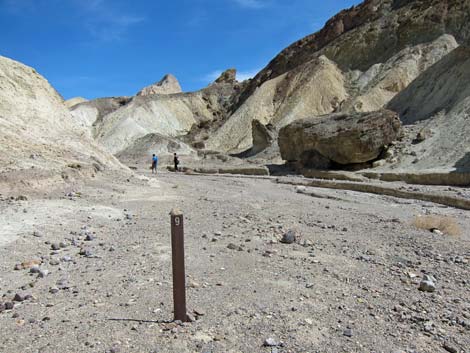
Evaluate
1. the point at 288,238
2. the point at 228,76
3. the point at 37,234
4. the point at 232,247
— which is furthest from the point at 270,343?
the point at 228,76

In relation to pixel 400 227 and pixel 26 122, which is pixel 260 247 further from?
pixel 26 122

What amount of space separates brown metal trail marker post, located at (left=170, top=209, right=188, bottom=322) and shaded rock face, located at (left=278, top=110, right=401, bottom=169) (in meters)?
19.4

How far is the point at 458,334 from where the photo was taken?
371 centimetres

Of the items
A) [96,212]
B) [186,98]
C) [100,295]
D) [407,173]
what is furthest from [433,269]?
[186,98]

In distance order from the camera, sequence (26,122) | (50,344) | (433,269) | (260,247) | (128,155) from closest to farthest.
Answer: (50,344) → (433,269) → (260,247) → (26,122) → (128,155)

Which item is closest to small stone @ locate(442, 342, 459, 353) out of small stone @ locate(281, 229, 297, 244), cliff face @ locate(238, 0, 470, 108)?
small stone @ locate(281, 229, 297, 244)

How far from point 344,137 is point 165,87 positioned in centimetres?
8172

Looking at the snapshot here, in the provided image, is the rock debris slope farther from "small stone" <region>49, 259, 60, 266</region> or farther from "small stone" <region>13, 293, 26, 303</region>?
"small stone" <region>13, 293, 26, 303</region>

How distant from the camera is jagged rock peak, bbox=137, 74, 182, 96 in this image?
93338mm

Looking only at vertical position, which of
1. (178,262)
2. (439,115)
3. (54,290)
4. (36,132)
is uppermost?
(439,115)

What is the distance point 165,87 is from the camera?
98375 millimetres

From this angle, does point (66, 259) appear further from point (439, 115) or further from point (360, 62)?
point (360, 62)

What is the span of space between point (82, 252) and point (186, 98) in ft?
223

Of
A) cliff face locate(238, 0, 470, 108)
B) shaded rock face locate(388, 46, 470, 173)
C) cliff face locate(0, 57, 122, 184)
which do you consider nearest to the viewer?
cliff face locate(0, 57, 122, 184)
